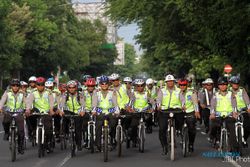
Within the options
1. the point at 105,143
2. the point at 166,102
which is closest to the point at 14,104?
the point at 105,143

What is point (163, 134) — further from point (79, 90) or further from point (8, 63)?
point (8, 63)

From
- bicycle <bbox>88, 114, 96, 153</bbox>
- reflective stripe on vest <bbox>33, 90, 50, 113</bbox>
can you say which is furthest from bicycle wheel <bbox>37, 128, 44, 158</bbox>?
bicycle <bbox>88, 114, 96, 153</bbox>

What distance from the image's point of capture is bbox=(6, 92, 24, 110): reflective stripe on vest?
1521 cm

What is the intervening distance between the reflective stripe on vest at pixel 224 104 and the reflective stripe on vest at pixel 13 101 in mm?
4578

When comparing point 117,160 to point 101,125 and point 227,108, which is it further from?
point 227,108

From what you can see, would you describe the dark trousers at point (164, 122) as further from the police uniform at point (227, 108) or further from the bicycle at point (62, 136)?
the bicycle at point (62, 136)

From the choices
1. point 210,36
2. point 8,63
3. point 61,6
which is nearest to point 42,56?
point 61,6

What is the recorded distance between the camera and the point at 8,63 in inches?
1854

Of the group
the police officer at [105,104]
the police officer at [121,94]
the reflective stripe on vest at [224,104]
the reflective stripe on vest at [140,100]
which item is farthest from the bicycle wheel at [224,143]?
the reflective stripe on vest at [140,100]

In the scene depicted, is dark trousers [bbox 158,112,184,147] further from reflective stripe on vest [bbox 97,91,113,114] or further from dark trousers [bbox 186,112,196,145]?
reflective stripe on vest [bbox 97,91,113,114]

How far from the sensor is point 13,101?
1522 cm

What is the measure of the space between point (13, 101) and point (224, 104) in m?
A: 4.87

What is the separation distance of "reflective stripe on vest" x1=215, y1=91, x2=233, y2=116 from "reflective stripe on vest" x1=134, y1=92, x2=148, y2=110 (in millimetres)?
3301

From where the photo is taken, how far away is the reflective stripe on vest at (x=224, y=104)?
578 inches
